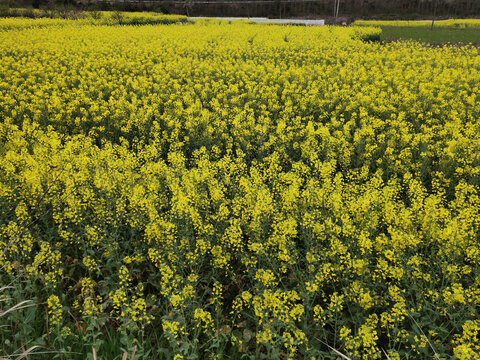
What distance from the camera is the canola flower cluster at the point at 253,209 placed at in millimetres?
3275

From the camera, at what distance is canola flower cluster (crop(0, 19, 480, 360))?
3.28m

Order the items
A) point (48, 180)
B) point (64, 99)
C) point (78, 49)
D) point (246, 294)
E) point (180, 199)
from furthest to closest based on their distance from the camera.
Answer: point (78, 49) < point (64, 99) < point (48, 180) < point (180, 199) < point (246, 294)

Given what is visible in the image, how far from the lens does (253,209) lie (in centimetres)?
439

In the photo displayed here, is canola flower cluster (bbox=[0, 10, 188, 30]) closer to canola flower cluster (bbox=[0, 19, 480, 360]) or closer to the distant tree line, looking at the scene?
the distant tree line

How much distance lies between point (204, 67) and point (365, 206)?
9.32m

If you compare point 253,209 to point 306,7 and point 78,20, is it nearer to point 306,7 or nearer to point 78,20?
point 78,20

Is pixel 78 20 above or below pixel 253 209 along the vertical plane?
above

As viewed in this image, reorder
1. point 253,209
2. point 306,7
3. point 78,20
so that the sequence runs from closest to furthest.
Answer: point 253,209 < point 78,20 < point 306,7

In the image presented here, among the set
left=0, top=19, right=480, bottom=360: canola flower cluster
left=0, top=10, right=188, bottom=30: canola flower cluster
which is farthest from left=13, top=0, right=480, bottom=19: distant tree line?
left=0, top=19, right=480, bottom=360: canola flower cluster

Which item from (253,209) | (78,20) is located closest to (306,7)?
(78,20)

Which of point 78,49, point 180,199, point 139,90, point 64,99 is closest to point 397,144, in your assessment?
point 180,199

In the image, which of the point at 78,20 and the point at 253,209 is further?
the point at 78,20

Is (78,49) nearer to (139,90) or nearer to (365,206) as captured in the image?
(139,90)

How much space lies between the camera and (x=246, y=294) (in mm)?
3141
